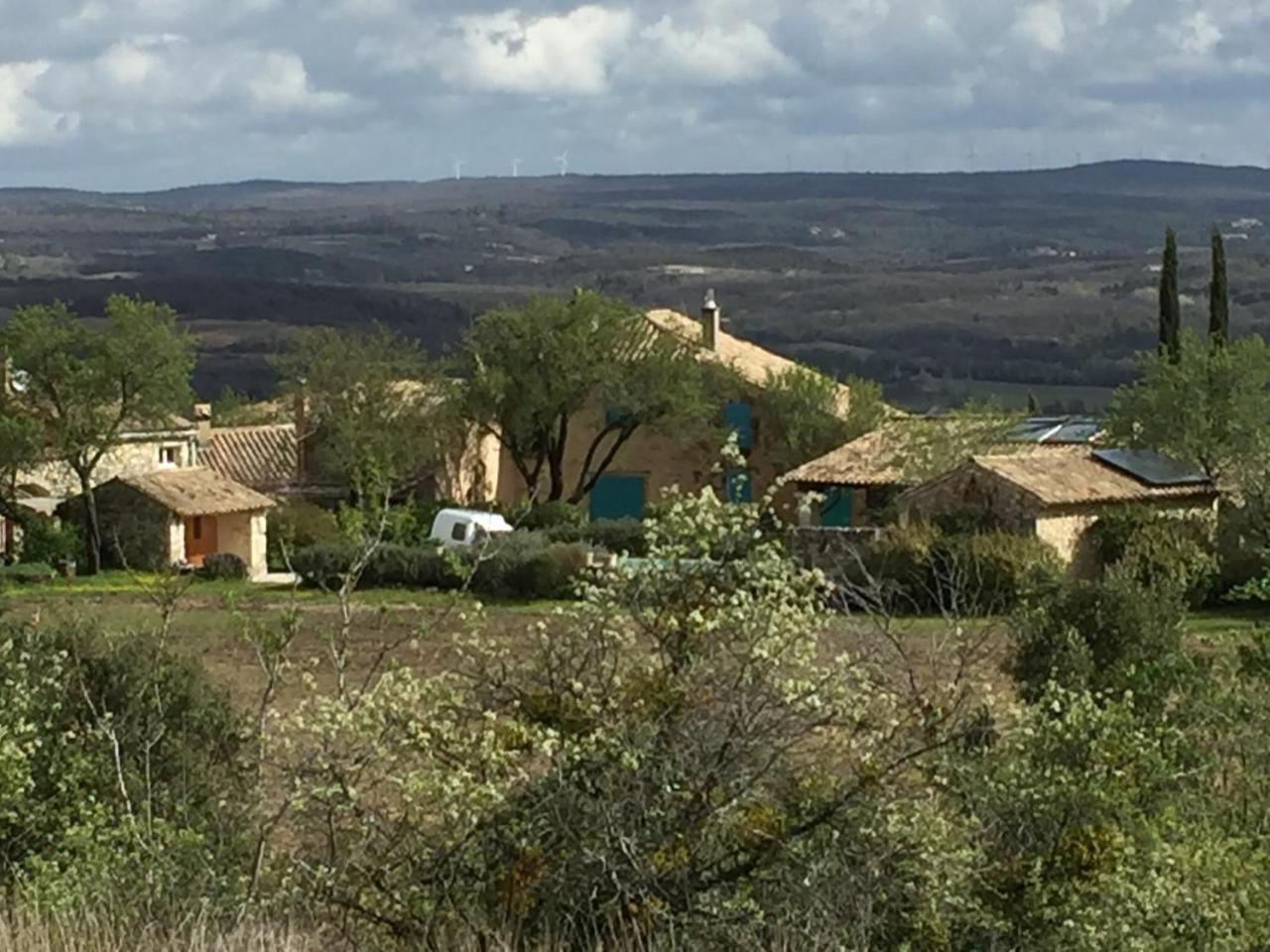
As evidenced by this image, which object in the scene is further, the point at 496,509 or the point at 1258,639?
the point at 496,509

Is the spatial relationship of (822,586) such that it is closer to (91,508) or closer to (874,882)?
(874,882)

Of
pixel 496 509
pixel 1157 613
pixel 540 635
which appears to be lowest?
pixel 496 509

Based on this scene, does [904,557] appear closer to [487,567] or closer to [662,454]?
[487,567]

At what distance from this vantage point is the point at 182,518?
4688 cm

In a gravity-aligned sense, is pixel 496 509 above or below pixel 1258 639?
below

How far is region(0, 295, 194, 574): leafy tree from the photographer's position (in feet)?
156

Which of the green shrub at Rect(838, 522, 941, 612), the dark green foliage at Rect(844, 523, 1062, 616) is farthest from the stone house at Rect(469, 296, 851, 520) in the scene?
the dark green foliage at Rect(844, 523, 1062, 616)

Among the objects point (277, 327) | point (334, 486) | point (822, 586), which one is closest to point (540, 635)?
point (822, 586)

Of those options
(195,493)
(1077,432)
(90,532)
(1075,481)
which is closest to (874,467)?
(1075,481)

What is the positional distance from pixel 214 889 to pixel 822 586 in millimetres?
3033

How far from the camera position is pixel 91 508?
47.1 meters

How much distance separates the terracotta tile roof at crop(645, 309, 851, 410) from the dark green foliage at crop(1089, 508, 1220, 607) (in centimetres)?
1559

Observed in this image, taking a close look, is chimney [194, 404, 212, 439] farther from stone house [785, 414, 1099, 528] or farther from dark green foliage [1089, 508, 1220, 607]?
dark green foliage [1089, 508, 1220, 607]

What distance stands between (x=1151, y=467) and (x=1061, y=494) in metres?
4.69
